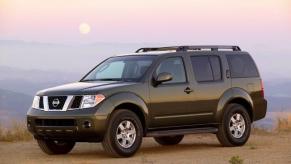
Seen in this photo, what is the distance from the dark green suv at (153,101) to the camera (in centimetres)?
1393

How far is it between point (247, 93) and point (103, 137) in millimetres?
3972

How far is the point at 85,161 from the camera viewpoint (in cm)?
A: 1385

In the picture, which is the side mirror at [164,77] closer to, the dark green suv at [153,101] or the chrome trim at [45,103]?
the dark green suv at [153,101]

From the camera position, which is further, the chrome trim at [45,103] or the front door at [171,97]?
the front door at [171,97]

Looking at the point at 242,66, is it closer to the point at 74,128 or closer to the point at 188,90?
the point at 188,90

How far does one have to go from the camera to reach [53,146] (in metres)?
15.3

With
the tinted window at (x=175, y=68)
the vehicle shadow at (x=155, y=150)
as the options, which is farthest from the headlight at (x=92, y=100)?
the tinted window at (x=175, y=68)

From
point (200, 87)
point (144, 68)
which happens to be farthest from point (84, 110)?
point (200, 87)

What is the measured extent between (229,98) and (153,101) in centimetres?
214

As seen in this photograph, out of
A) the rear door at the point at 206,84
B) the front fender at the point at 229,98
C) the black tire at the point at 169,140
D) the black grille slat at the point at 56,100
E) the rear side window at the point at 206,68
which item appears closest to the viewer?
the black grille slat at the point at 56,100

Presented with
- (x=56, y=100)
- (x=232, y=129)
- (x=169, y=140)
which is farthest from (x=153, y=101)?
(x=169, y=140)

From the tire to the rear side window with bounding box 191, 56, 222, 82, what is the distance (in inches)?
78.5

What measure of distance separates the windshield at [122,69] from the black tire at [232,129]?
2112 millimetres

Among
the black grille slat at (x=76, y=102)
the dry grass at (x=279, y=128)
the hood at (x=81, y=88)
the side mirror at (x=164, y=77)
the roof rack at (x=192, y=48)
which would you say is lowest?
the dry grass at (x=279, y=128)
